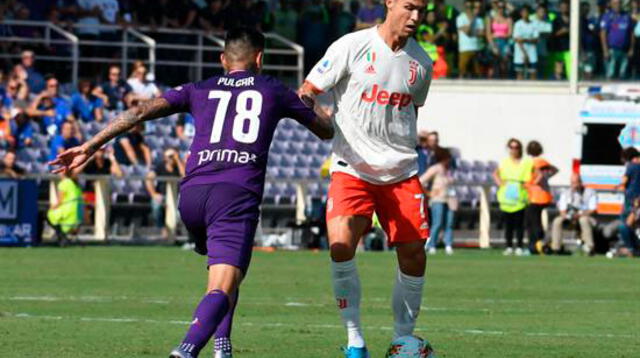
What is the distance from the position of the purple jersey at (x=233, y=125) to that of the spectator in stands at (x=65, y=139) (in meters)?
19.5

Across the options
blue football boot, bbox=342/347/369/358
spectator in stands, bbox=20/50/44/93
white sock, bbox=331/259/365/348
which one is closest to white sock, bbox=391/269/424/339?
white sock, bbox=331/259/365/348

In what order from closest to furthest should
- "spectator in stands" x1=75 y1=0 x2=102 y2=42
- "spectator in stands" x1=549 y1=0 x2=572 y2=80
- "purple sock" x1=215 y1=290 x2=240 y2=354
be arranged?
"purple sock" x1=215 y1=290 x2=240 y2=354 < "spectator in stands" x1=75 y1=0 x2=102 y2=42 < "spectator in stands" x1=549 y1=0 x2=572 y2=80

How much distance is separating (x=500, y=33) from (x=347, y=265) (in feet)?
92.4

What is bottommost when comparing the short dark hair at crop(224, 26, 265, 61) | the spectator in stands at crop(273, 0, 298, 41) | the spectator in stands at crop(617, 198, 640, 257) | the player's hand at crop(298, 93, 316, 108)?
the spectator in stands at crop(617, 198, 640, 257)

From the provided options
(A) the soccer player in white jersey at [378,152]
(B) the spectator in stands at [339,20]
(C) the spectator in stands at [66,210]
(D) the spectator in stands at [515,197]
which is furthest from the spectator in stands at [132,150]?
(A) the soccer player in white jersey at [378,152]

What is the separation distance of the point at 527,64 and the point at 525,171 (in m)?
10.4

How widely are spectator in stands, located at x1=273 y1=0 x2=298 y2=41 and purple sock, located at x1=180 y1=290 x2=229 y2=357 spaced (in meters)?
31.4

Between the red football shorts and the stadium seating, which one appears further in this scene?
the stadium seating

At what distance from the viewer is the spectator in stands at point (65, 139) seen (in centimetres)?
2939

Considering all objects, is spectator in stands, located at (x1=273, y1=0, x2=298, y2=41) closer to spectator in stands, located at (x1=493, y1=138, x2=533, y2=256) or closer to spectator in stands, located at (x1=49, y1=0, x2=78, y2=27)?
spectator in stands, located at (x1=49, y1=0, x2=78, y2=27)

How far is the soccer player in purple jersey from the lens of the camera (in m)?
9.59

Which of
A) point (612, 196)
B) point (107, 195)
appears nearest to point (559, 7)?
point (612, 196)

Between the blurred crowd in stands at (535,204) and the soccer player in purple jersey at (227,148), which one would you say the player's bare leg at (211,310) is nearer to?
the soccer player in purple jersey at (227,148)

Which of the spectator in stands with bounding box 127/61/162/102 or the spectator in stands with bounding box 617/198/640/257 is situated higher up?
the spectator in stands with bounding box 127/61/162/102
